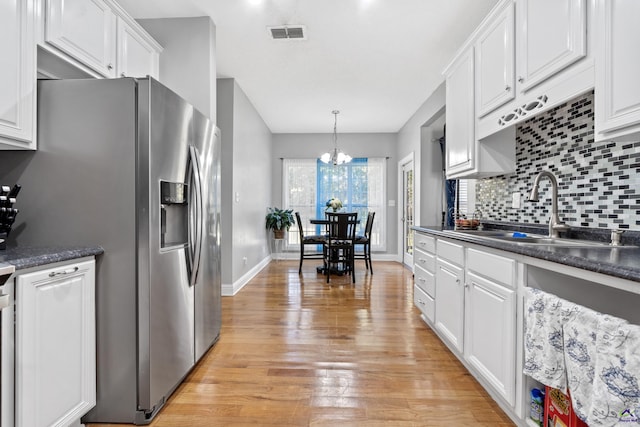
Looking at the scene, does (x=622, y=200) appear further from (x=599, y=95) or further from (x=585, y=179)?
(x=599, y=95)

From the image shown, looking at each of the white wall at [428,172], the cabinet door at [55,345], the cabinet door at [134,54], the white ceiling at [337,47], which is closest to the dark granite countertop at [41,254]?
the cabinet door at [55,345]

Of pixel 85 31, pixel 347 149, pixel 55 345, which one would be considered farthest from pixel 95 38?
pixel 347 149

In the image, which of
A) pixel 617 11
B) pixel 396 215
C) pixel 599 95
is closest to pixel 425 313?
pixel 599 95

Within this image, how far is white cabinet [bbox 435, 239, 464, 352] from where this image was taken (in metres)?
2.13

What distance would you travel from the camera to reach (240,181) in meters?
4.42

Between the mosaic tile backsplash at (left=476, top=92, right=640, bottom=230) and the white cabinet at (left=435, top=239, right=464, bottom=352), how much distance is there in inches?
25.9

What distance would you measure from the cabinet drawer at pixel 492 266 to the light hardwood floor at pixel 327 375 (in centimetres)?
70

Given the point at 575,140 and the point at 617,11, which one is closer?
the point at 617,11

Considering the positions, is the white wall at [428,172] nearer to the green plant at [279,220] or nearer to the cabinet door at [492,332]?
the green plant at [279,220]

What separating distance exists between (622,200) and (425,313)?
1.65 metres

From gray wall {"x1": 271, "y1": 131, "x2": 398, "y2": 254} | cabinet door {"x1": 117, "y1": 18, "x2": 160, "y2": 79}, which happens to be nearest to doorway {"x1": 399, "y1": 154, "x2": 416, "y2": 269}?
gray wall {"x1": 271, "y1": 131, "x2": 398, "y2": 254}

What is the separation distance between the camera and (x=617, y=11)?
1312 mm

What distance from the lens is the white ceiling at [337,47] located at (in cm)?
267

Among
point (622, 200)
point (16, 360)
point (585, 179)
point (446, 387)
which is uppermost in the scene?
point (585, 179)
